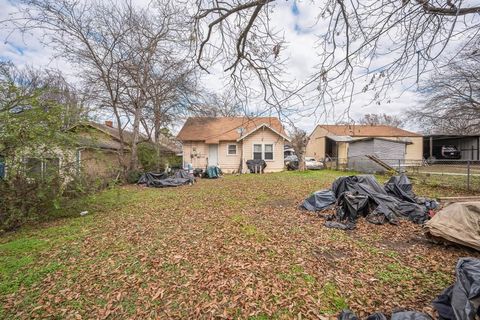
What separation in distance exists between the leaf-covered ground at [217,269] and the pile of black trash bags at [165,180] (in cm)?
648

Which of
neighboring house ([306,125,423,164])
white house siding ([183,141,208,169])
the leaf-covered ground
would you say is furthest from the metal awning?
the leaf-covered ground

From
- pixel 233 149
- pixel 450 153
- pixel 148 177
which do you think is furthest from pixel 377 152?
pixel 148 177

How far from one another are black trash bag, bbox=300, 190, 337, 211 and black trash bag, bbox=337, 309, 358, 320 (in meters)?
4.42

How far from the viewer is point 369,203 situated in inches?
237

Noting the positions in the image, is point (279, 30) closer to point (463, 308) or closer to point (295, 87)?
point (295, 87)

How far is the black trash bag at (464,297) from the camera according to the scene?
1.79 m

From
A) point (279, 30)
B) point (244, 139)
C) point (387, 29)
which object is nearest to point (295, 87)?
point (279, 30)

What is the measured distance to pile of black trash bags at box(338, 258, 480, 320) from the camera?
180 centimetres

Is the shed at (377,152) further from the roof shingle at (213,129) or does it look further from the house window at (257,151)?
the house window at (257,151)

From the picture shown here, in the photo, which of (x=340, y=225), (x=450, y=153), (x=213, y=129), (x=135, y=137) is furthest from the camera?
(x=450, y=153)

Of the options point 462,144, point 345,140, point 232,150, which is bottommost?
point 232,150

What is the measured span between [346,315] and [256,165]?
15.9 metres

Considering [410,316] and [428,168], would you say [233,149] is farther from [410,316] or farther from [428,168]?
[410,316]

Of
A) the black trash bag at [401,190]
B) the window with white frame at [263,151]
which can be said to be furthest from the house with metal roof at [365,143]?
the black trash bag at [401,190]
